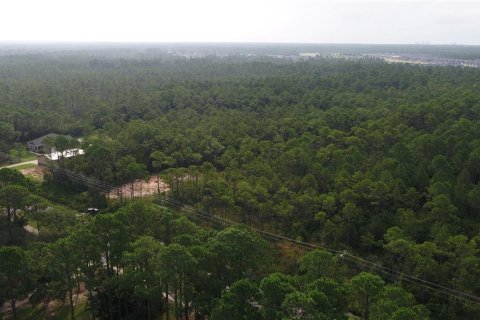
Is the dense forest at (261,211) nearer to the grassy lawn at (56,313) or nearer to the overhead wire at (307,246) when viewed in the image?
the overhead wire at (307,246)

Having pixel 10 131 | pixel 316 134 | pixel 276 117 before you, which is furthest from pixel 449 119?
pixel 10 131

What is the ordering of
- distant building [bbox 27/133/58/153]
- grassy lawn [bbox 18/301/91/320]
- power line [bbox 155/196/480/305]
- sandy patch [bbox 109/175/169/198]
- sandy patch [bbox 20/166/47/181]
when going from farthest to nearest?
distant building [bbox 27/133/58/153]
sandy patch [bbox 20/166/47/181]
sandy patch [bbox 109/175/169/198]
power line [bbox 155/196/480/305]
grassy lawn [bbox 18/301/91/320]

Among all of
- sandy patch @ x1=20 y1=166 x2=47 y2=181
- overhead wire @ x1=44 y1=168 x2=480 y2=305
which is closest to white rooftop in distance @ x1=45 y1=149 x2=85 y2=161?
sandy patch @ x1=20 y1=166 x2=47 y2=181

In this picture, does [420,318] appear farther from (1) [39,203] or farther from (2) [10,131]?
(2) [10,131]

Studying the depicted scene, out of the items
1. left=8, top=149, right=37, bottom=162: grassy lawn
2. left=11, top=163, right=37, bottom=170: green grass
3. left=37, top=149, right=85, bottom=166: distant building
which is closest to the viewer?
left=37, top=149, right=85, bottom=166: distant building

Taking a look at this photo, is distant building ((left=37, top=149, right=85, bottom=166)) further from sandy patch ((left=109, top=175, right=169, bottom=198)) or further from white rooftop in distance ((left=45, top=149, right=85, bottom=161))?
sandy patch ((left=109, top=175, right=169, bottom=198))

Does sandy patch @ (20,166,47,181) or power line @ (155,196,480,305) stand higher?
power line @ (155,196,480,305)

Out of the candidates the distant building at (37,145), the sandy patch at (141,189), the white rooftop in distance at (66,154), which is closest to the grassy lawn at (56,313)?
the sandy patch at (141,189)

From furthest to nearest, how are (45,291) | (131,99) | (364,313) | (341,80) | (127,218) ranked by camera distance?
1. (341,80)
2. (131,99)
3. (127,218)
4. (45,291)
5. (364,313)

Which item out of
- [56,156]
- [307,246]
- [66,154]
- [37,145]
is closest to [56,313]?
[307,246]
